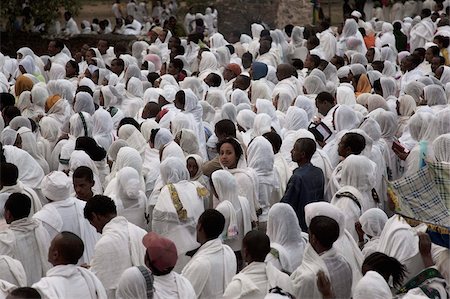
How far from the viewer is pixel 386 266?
6.81 m

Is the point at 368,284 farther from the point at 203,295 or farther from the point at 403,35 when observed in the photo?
the point at 403,35

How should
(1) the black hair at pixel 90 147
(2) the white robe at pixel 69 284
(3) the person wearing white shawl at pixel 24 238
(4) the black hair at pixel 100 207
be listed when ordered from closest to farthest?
(2) the white robe at pixel 69 284 < (4) the black hair at pixel 100 207 < (3) the person wearing white shawl at pixel 24 238 < (1) the black hair at pixel 90 147

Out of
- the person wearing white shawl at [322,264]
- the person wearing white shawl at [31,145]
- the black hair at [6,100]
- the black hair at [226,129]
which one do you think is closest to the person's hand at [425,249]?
the person wearing white shawl at [322,264]

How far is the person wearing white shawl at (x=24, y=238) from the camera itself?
7734mm

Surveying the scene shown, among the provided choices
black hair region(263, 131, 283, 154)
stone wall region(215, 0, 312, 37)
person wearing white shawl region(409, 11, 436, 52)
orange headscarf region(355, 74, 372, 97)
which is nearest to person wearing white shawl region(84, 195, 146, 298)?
black hair region(263, 131, 283, 154)

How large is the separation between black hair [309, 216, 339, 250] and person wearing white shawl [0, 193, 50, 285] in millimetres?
2167

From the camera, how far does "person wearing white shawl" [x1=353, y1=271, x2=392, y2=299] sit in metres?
6.16

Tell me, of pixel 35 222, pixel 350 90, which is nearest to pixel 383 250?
pixel 35 222

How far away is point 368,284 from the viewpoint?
20.3 feet

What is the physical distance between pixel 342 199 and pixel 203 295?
6.25ft

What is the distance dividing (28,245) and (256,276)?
6.62 ft

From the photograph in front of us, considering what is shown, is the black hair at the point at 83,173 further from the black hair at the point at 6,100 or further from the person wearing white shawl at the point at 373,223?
the black hair at the point at 6,100

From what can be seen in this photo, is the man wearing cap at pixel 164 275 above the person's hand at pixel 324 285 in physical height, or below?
above

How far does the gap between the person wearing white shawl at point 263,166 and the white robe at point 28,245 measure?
8.23 feet
